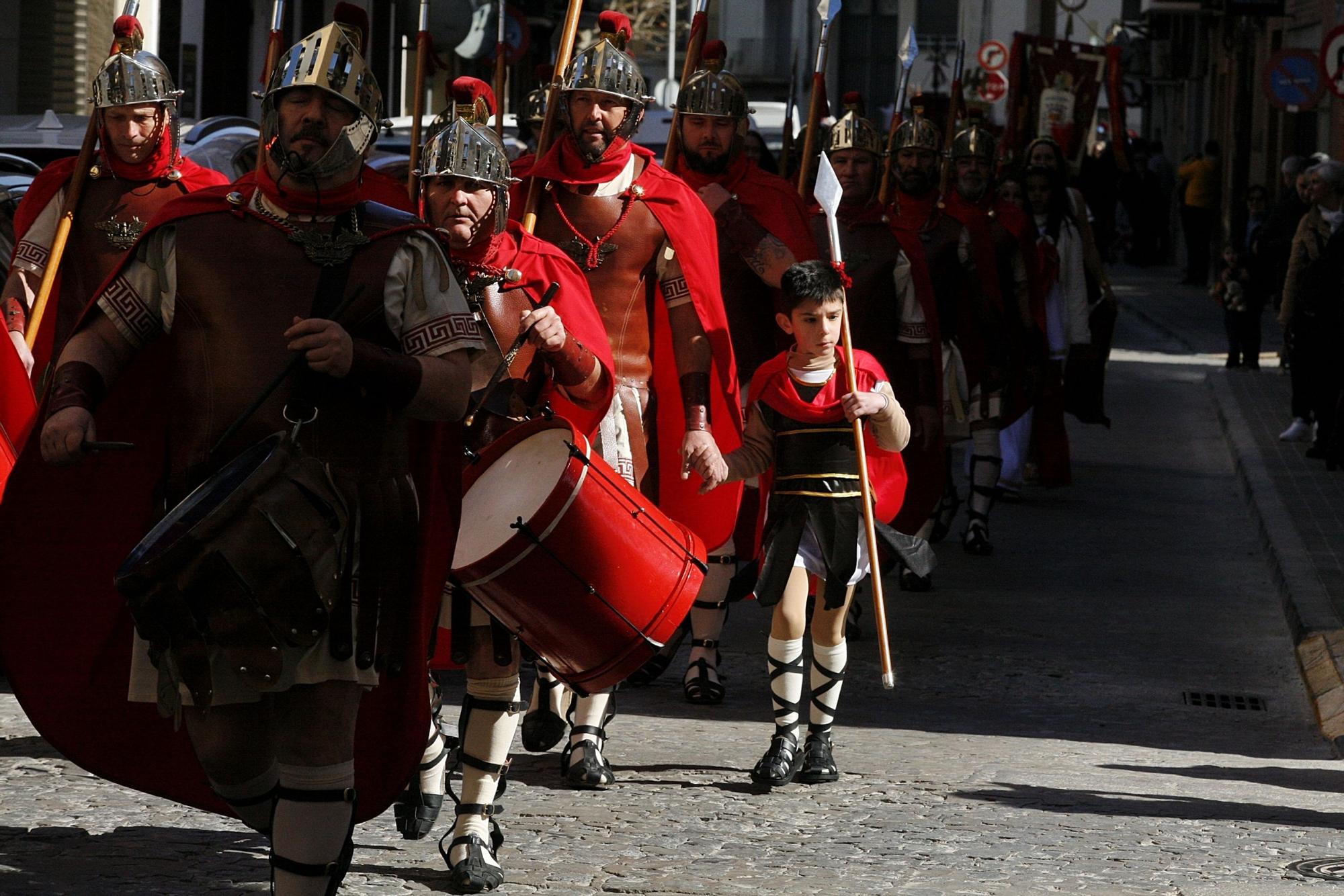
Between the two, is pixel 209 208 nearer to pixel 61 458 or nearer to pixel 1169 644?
pixel 61 458

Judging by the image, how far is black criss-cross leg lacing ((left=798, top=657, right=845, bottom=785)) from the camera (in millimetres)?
6906

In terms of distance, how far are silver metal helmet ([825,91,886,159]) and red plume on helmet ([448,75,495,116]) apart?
3154mm

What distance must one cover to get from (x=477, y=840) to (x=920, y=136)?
217 inches

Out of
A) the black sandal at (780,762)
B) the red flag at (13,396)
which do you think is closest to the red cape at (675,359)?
the black sandal at (780,762)

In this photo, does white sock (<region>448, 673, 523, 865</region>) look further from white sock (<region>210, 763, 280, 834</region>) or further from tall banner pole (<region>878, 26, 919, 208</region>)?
tall banner pole (<region>878, 26, 919, 208</region>)

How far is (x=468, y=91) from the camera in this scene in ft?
19.6

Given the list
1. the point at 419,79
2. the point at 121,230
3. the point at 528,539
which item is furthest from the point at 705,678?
the point at 528,539

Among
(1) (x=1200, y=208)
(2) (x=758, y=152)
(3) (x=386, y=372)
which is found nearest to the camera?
(3) (x=386, y=372)

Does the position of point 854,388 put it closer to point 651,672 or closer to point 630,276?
point 630,276

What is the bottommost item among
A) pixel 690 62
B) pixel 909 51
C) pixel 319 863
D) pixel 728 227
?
pixel 319 863

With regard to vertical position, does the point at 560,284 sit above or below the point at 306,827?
above

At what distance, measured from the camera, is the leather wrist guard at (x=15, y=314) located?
7480 mm

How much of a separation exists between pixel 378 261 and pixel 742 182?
3885mm

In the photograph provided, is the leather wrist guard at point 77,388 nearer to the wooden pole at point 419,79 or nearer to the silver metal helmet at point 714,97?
the wooden pole at point 419,79
